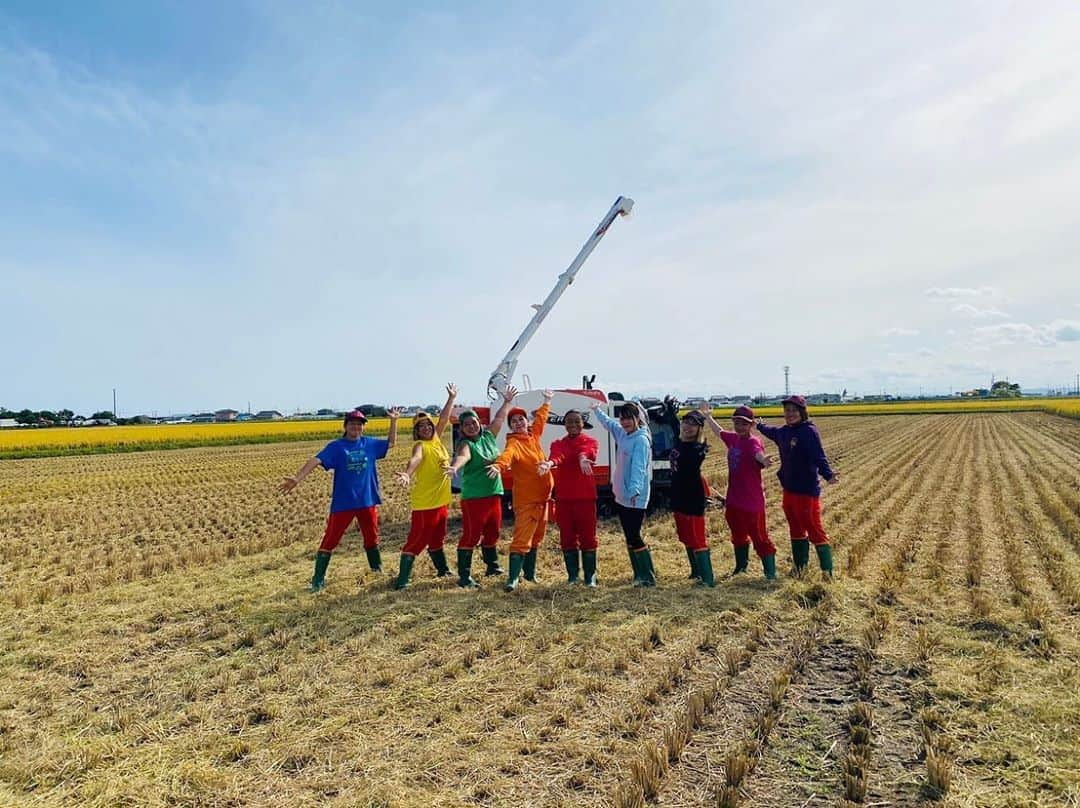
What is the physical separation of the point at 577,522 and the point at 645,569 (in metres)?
0.90

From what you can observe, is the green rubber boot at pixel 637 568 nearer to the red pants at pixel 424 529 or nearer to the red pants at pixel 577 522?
the red pants at pixel 577 522

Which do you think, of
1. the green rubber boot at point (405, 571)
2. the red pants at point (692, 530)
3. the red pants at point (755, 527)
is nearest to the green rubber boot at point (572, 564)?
the red pants at point (692, 530)

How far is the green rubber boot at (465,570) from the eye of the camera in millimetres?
7418

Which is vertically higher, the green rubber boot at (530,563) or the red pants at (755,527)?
the red pants at (755,527)

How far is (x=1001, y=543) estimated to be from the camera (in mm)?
9047

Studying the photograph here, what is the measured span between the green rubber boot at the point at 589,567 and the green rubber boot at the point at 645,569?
18.1 inches

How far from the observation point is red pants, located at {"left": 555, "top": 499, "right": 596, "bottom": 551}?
724 centimetres

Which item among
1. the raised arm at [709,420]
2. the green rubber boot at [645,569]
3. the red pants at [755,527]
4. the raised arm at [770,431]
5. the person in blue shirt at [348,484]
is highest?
the raised arm at [709,420]

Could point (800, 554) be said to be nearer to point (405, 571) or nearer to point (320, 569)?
point (405, 571)

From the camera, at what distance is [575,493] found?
7195 millimetres

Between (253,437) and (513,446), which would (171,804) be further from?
(253,437)

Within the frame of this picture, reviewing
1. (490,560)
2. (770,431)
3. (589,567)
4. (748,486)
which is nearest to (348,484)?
(490,560)

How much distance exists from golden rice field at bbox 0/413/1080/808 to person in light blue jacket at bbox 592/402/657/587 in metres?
0.32

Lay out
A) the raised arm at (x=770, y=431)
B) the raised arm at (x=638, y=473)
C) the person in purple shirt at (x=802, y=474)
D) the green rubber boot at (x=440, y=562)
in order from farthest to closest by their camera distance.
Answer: the green rubber boot at (x=440, y=562) → the raised arm at (x=770, y=431) → the person in purple shirt at (x=802, y=474) → the raised arm at (x=638, y=473)
